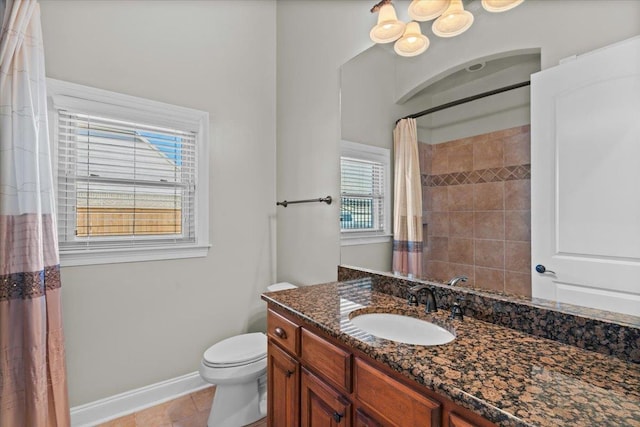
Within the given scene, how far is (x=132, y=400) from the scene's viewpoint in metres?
2.02

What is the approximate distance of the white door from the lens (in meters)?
0.86

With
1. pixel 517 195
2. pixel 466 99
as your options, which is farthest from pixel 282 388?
pixel 466 99

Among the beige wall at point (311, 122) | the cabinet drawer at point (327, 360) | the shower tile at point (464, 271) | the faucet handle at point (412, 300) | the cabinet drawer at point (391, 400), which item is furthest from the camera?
the beige wall at point (311, 122)

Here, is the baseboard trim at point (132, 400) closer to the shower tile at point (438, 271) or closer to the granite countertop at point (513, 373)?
the granite countertop at point (513, 373)

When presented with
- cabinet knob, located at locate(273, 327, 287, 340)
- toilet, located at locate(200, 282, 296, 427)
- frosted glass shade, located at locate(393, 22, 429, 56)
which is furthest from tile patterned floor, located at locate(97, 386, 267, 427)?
frosted glass shade, located at locate(393, 22, 429, 56)

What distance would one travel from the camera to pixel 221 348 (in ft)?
6.58

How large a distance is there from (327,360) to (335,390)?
101 millimetres

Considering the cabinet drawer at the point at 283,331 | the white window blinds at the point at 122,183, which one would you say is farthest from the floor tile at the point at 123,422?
the cabinet drawer at the point at 283,331

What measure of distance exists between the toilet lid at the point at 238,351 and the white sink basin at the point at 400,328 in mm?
973

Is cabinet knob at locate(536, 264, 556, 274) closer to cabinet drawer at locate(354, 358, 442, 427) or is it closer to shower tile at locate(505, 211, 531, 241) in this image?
shower tile at locate(505, 211, 531, 241)

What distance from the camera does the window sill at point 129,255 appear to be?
1.87 meters

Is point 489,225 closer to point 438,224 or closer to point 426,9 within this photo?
point 438,224

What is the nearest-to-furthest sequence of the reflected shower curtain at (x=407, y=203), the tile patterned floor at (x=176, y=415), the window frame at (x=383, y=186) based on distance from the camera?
the reflected shower curtain at (x=407, y=203)
the window frame at (x=383, y=186)
the tile patterned floor at (x=176, y=415)

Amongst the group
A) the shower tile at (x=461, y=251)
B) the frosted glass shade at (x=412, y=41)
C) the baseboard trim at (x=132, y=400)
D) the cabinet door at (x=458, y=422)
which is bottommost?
the baseboard trim at (x=132, y=400)
